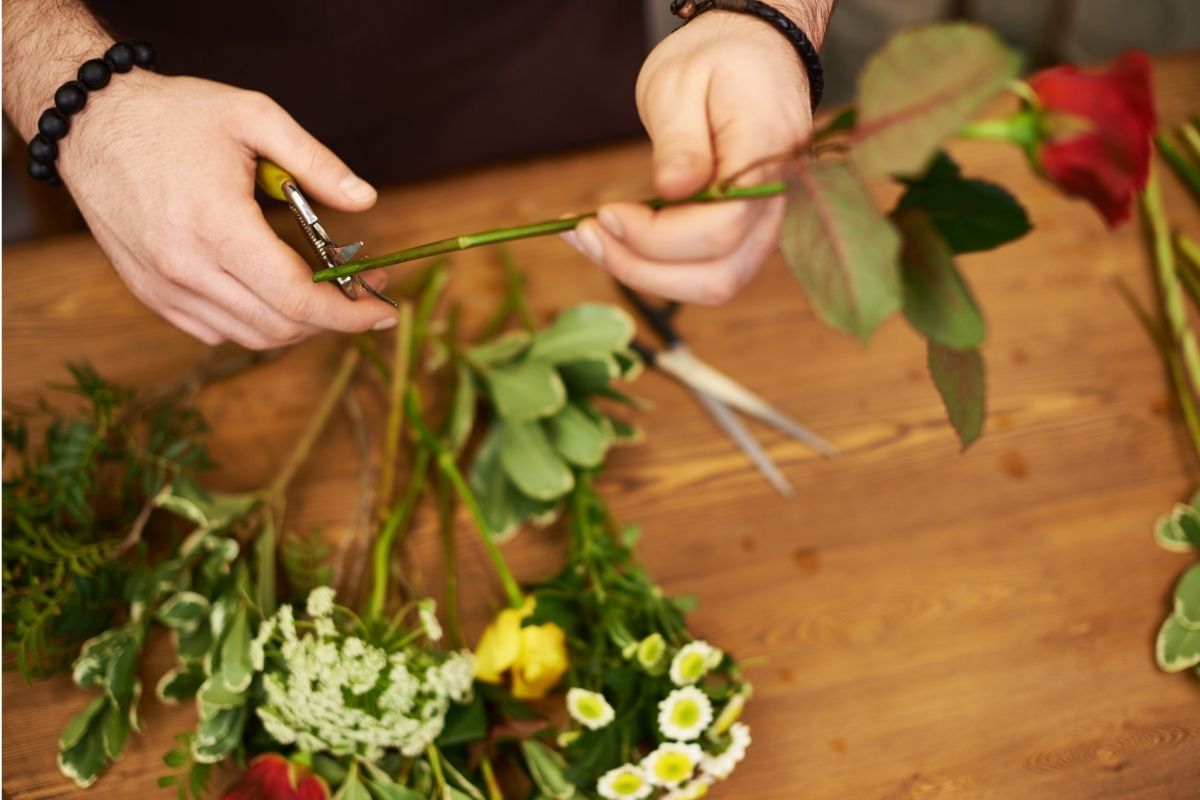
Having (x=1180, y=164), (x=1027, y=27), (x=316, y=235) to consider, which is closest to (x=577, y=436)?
(x=316, y=235)

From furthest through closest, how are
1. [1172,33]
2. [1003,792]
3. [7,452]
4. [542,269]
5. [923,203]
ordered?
[1172,33] → [542,269] → [7,452] → [1003,792] → [923,203]

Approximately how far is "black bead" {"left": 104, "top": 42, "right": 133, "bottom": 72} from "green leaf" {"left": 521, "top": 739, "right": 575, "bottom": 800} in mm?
525

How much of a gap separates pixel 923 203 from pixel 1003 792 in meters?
0.49

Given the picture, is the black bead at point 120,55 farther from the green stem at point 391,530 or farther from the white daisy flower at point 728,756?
the white daisy flower at point 728,756

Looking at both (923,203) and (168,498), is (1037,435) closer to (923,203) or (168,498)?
(923,203)

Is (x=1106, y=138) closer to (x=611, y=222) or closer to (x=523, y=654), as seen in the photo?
(x=611, y=222)

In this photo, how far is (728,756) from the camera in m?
0.61

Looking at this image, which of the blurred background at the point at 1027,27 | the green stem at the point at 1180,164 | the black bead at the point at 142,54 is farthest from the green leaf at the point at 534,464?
the blurred background at the point at 1027,27

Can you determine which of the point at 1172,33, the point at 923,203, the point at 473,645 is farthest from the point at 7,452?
the point at 1172,33

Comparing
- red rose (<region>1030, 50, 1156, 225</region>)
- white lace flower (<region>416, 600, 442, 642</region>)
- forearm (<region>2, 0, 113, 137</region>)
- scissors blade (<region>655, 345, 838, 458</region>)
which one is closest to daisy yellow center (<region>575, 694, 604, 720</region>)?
white lace flower (<region>416, 600, 442, 642</region>)

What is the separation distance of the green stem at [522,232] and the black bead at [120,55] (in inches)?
10.2

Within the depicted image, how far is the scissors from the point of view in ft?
2.59

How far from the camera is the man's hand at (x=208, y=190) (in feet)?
1.85

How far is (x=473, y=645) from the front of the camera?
2.35ft
